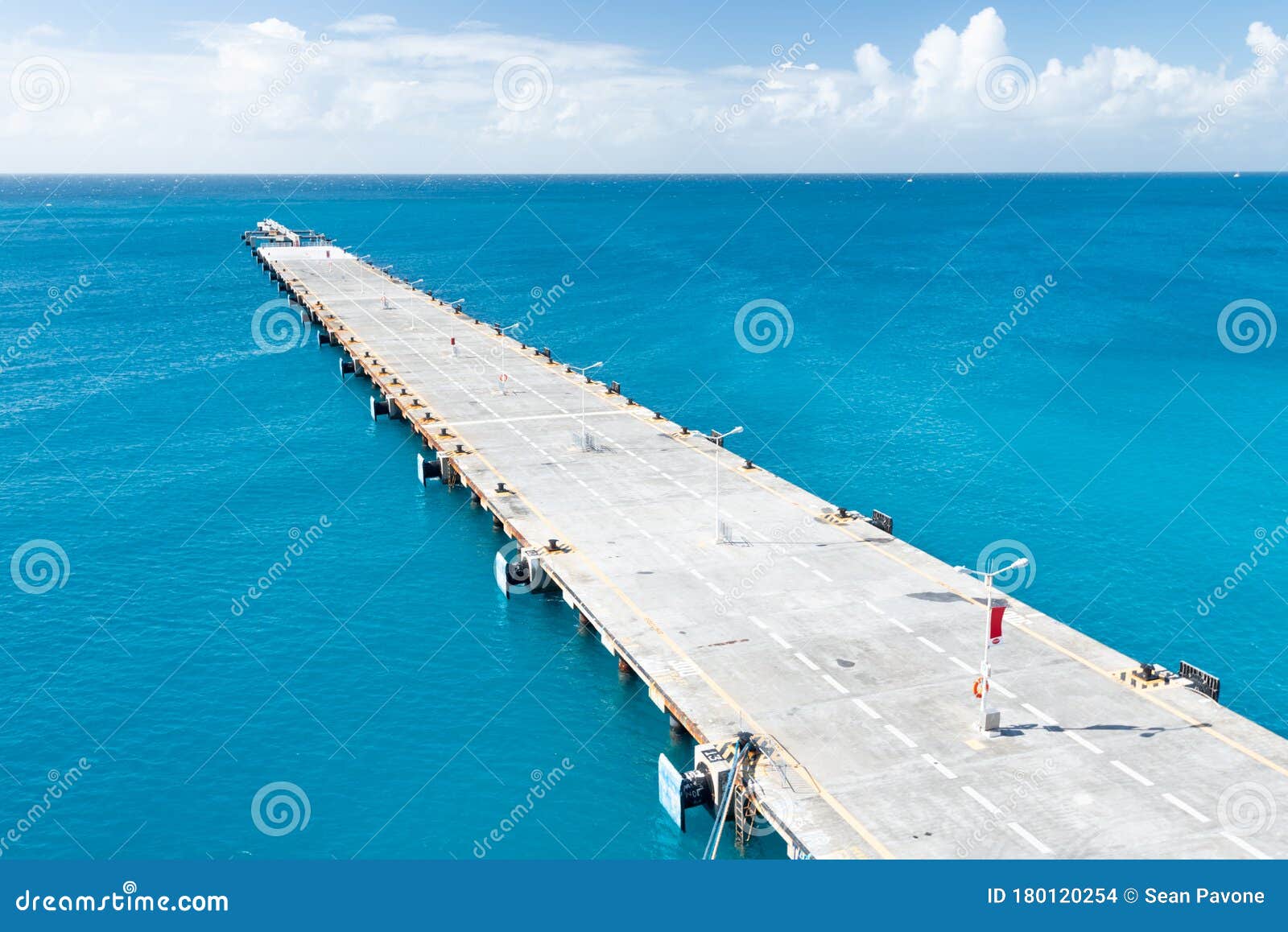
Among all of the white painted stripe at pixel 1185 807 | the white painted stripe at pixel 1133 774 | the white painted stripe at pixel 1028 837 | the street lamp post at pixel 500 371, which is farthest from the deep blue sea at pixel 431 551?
the white painted stripe at pixel 1185 807

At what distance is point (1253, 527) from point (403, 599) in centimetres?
5545

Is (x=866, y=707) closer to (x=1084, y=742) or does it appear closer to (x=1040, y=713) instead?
(x=1040, y=713)

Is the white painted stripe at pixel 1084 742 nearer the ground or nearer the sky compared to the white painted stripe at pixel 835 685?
nearer the ground

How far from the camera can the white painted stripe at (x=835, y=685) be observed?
44.5 metres

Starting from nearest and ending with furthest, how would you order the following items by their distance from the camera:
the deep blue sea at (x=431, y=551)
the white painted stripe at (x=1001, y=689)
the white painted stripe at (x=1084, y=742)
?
the white painted stripe at (x=1084, y=742) < the deep blue sea at (x=431, y=551) < the white painted stripe at (x=1001, y=689)

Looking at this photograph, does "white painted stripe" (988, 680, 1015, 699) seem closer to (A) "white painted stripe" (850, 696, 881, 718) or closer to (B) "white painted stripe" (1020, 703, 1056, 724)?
(B) "white painted stripe" (1020, 703, 1056, 724)

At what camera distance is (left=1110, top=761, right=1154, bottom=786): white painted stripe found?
3762 cm

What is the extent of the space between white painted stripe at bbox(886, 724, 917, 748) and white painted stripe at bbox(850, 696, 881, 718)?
36.7 inches

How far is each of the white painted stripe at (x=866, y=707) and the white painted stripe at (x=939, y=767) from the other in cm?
330

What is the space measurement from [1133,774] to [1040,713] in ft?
15.8

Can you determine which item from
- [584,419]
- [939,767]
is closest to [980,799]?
[939,767]

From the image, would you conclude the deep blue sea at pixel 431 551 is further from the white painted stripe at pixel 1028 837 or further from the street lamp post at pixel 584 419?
the white painted stripe at pixel 1028 837

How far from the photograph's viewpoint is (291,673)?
2073 inches

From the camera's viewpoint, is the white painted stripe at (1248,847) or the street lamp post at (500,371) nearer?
the white painted stripe at (1248,847)
